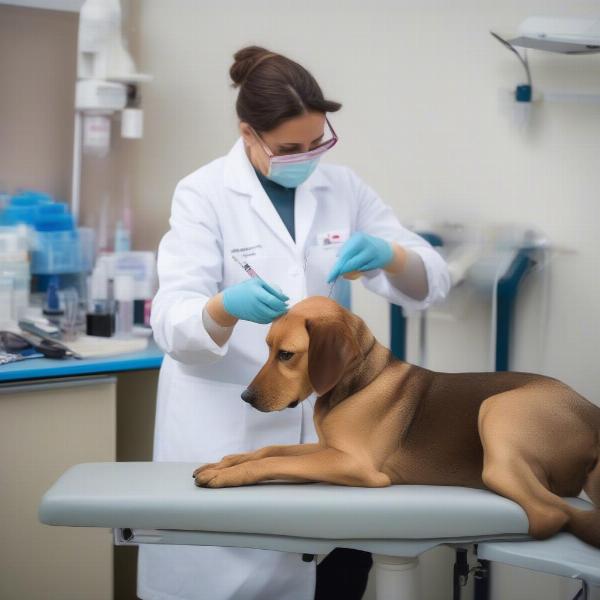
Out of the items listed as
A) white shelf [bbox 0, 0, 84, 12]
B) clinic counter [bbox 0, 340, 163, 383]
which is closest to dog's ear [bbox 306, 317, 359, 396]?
clinic counter [bbox 0, 340, 163, 383]

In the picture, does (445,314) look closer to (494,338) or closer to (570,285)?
(494,338)

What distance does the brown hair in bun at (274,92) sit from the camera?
1.56 meters

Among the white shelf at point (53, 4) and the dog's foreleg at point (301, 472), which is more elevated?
the white shelf at point (53, 4)

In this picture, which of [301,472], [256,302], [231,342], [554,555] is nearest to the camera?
[554,555]

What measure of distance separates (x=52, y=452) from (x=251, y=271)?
0.81 meters

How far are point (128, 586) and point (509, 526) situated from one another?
1.63 meters

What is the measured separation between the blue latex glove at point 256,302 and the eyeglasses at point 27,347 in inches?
31.8

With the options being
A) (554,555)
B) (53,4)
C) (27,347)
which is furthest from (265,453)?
(53,4)

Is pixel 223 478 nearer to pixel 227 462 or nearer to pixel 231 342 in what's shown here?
pixel 227 462

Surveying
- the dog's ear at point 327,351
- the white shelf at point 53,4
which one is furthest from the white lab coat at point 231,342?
the white shelf at point 53,4

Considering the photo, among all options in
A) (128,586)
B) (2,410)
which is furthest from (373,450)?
(128,586)

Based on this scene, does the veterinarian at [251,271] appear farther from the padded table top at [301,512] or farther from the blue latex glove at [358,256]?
the padded table top at [301,512]

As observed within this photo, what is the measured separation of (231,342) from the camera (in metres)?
1.67

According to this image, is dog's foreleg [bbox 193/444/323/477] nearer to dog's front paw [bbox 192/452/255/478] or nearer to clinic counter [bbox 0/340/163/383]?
dog's front paw [bbox 192/452/255/478]
